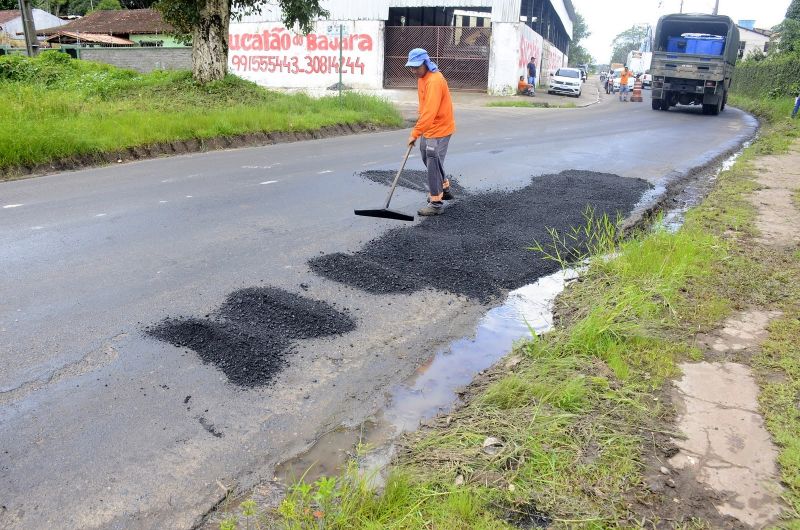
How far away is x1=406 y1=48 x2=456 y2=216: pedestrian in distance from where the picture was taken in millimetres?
7242

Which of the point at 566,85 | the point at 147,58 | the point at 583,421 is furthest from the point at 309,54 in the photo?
the point at 583,421

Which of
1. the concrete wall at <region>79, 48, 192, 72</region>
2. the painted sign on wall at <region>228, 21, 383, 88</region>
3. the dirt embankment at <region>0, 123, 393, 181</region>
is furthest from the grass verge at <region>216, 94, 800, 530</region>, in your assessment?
the concrete wall at <region>79, 48, 192, 72</region>

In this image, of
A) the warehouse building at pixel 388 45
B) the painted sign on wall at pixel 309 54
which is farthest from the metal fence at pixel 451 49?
the painted sign on wall at pixel 309 54

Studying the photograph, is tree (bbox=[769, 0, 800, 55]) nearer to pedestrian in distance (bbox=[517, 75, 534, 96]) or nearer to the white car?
the white car

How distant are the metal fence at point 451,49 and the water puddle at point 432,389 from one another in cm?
2673

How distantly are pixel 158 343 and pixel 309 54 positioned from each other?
30.9 metres

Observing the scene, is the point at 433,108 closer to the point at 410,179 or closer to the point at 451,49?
the point at 410,179

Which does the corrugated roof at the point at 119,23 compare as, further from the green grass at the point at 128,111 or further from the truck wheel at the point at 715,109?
the truck wheel at the point at 715,109

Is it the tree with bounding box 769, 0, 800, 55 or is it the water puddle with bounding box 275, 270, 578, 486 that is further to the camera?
the tree with bounding box 769, 0, 800, 55

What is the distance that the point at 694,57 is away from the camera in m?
22.8

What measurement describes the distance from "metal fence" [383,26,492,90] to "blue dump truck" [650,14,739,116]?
866cm

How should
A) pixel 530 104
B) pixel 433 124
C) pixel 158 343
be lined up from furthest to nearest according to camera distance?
pixel 530 104, pixel 433 124, pixel 158 343

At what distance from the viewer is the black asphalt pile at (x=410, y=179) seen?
8.75m

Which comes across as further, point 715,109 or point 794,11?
point 794,11
